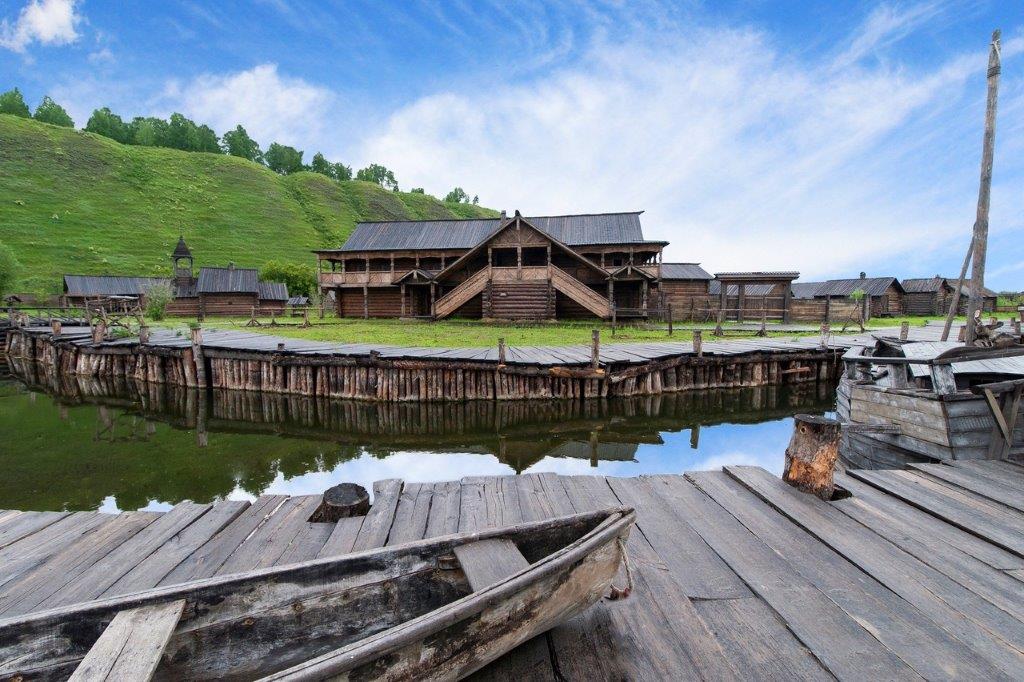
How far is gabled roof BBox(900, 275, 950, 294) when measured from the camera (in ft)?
154

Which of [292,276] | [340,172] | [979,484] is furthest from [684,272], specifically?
[340,172]

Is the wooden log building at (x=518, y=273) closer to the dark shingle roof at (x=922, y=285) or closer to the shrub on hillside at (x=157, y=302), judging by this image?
the shrub on hillside at (x=157, y=302)

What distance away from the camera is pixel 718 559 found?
323 centimetres

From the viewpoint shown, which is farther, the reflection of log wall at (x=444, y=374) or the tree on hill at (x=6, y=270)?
the tree on hill at (x=6, y=270)

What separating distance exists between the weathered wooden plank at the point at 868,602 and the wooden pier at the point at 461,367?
32.1ft

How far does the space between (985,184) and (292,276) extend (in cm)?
7216

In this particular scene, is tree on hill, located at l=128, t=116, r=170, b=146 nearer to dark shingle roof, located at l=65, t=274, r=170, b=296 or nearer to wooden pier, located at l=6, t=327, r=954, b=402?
dark shingle roof, located at l=65, t=274, r=170, b=296

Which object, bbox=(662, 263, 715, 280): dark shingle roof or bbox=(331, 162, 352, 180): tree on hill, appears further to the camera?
bbox=(331, 162, 352, 180): tree on hill

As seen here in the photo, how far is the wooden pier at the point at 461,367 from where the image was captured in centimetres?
1407

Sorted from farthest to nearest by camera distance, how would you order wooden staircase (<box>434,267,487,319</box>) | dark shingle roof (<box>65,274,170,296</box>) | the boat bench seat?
dark shingle roof (<box>65,274,170,296</box>), wooden staircase (<box>434,267,487,319</box>), the boat bench seat

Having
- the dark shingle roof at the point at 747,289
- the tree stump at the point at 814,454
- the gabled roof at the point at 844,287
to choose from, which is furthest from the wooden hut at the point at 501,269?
the gabled roof at the point at 844,287

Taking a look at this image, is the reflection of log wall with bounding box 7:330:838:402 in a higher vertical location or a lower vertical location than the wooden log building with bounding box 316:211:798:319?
lower

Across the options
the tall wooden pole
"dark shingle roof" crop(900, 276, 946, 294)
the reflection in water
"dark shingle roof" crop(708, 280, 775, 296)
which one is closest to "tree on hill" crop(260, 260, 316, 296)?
the reflection in water

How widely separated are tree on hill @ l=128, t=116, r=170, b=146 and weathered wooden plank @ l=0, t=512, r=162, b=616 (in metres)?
155
